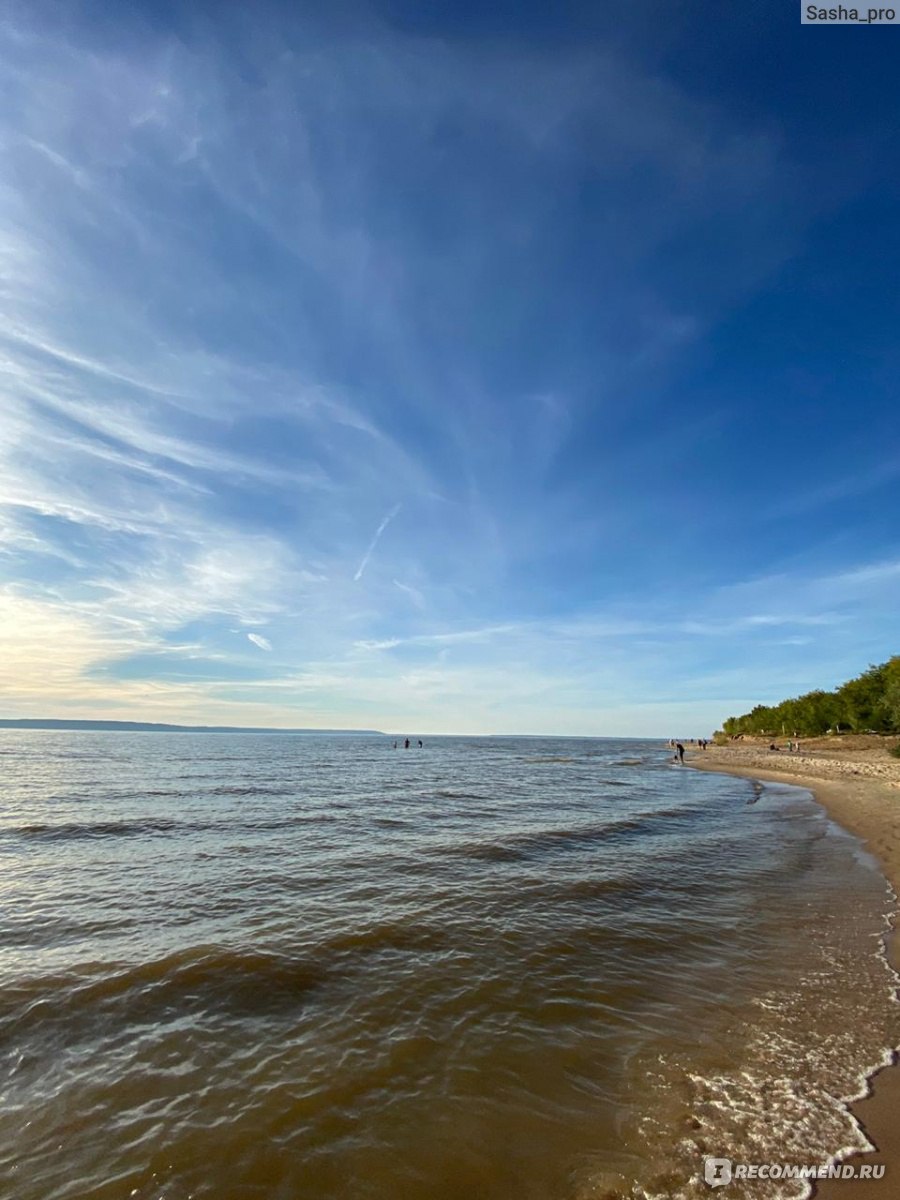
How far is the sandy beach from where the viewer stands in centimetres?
494

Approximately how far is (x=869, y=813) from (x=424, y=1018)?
1136 inches

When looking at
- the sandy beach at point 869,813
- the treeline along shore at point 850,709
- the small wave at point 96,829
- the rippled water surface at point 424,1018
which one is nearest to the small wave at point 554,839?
the rippled water surface at point 424,1018

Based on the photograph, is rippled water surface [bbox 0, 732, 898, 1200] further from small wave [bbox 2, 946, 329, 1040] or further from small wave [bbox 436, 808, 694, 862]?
small wave [bbox 436, 808, 694, 862]

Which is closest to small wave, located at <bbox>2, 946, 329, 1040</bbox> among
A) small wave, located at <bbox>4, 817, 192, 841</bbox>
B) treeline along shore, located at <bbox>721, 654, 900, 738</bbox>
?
small wave, located at <bbox>4, 817, 192, 841</bbox>

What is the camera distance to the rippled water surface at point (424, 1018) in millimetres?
5188

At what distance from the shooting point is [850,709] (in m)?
91.6

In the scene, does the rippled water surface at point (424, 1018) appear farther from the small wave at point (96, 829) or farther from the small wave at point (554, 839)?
the small wave at point (96, 829)

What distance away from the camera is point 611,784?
4441 centimetres

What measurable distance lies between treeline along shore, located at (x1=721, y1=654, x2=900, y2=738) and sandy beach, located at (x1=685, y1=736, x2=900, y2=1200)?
5453 mm

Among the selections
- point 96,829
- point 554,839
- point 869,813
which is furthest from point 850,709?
point 96,829

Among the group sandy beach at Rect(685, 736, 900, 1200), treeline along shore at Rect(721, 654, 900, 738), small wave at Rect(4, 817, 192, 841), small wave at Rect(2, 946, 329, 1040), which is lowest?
small wave at Rect(4, 817, 192, 841)

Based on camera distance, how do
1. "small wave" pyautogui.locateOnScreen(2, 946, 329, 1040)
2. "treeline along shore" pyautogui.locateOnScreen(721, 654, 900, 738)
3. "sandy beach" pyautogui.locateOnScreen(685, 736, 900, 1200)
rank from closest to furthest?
"sandy beach" pyautogui.locateOnScreen(685, 736, 900, 1200) < "small wave" pyautogui.locateOnScreen(2, 946, 329, 1040) < "treeline along shore" pyautogui.locateOnScreen(721, 654, 900, 738)

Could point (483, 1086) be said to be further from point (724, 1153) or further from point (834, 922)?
point (834, 922)

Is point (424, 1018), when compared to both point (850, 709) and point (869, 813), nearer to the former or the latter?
point (869, 813)
